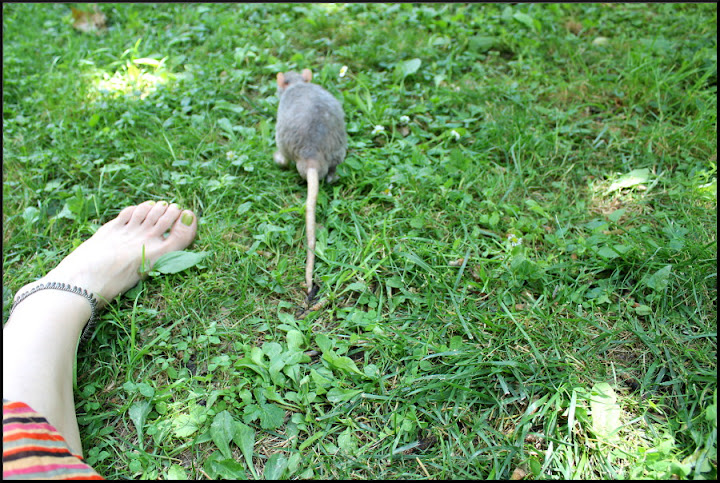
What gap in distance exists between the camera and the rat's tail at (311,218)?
2.13 m

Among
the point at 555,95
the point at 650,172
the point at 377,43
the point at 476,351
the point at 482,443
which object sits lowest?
the point at 482,443

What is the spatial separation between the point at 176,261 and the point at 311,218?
0.65 m

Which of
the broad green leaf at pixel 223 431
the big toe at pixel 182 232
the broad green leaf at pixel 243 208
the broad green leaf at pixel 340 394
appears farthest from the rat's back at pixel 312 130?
the broad green leaf at pixel 223 431

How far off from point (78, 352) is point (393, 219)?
4.86 feet

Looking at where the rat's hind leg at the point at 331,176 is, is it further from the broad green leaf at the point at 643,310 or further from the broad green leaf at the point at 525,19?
the broad green leaf at the point at 525,19

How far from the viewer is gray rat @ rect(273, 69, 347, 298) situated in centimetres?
241

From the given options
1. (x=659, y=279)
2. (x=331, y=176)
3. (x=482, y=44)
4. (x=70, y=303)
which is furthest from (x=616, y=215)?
(x=70, y=303)

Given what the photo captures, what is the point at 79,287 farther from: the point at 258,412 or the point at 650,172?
the point at 650,172

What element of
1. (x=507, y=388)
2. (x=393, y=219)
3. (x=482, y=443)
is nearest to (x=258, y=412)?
(x=482, y=443)

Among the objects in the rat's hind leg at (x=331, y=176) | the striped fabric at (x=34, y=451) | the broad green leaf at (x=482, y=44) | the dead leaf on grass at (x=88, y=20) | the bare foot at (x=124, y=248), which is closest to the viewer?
the striped fabric at (x=34, y=451)

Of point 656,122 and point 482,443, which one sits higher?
point 656,122

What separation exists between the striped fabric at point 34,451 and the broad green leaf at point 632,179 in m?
2.53

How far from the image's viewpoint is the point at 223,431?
5.47 feet

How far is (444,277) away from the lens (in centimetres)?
209
